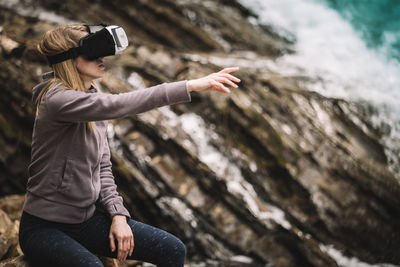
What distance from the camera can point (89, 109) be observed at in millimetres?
2332

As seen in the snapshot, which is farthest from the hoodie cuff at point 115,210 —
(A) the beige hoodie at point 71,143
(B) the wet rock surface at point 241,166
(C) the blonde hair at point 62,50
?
(B) the wet rock surface at point 241,166

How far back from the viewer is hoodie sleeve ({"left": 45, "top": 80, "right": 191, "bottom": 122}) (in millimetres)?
2338

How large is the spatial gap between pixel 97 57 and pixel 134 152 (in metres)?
3.01

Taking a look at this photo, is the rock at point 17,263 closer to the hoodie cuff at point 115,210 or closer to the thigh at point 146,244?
the thigh at point 146,244

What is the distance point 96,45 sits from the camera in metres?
2.57

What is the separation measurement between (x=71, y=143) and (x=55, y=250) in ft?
2.39

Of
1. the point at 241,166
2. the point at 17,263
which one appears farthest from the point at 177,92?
the point at 241,166

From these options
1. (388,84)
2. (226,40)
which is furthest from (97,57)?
(388,84)

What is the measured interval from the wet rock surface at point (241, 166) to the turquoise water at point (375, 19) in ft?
14.5

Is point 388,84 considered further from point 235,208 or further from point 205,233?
point 205,233

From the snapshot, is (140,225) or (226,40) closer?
(140,225)

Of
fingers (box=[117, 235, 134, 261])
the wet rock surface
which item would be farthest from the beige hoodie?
the wet rock surface

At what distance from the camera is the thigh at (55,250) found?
2410 mm

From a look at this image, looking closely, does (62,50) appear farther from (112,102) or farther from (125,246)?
(125,246)
